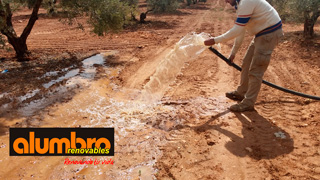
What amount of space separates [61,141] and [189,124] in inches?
78.9

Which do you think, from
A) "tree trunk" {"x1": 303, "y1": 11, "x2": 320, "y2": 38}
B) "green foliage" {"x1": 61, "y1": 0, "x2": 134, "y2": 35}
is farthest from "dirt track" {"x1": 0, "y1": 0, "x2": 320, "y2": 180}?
"tree trunk" {"x1": 303, "y1": 11, "x2": 320, "y2": 38}

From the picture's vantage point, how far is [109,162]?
124 inches

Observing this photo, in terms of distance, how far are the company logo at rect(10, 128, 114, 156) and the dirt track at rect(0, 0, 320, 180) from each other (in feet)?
0.40

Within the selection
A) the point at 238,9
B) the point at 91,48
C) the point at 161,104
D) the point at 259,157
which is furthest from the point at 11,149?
the point at 91,48

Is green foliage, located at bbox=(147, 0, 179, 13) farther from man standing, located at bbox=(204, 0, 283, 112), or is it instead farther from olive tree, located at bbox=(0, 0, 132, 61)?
man standing, located at bbox=(204, 0, 283, 112)

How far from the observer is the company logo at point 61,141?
10.8 ft

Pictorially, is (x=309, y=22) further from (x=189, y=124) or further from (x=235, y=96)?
(x=189, y=124)

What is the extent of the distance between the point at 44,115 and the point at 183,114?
255 centimetres

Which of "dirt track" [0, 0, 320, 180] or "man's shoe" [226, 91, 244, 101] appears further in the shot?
"man's shoe" [226, 91, 244, 101]

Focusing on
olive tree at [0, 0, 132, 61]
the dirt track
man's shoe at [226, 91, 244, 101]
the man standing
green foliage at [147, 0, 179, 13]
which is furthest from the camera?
green foliage at [147, 0, 179, 13]

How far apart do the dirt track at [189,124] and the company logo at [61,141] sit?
0.12m

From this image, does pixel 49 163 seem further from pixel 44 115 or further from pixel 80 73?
pixel 80 73

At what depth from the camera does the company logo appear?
3299 millimetres

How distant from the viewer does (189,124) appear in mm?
3982
